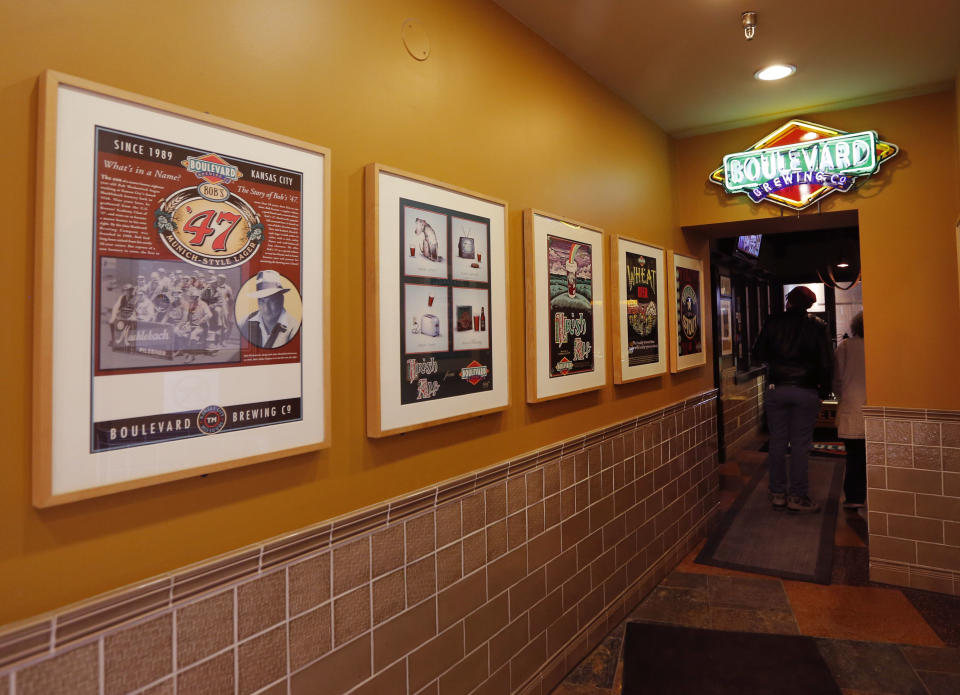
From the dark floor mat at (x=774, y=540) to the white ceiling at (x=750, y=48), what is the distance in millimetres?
2816

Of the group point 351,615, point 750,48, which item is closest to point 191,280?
point 351,615

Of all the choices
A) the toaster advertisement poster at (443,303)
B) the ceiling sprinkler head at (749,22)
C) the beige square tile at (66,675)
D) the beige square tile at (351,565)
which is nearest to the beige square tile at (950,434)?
the ceiling sprinkler head at (749,22)

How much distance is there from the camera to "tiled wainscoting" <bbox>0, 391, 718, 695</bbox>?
3.92ft

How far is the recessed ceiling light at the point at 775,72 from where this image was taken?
123 inches

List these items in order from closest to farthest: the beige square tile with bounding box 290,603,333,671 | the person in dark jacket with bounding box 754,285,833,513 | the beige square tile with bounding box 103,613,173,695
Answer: the beige square tile with bounding box 103,613,173,695, the beige square tile with bounding box 290,603,333,671, the person in dark jacket with bounding box 754,285,833,513

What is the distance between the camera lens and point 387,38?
1892 millimetres

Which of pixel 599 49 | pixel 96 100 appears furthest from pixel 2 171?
pixel 599 49

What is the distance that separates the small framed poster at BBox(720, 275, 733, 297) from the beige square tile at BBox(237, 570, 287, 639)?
6185mm

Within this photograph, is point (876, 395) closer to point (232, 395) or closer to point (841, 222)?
point (841, 222)

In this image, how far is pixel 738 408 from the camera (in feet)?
23.5

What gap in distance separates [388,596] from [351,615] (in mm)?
144

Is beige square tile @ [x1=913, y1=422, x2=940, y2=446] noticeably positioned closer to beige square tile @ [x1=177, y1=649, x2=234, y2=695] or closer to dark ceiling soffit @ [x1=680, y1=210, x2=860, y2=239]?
dark ceiling soffit @ [x1=680, y1=210, x2=860, y2=239]

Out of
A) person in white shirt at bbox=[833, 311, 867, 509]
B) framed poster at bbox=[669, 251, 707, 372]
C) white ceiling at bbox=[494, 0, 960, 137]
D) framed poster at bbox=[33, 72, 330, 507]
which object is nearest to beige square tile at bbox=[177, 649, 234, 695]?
framed poster at bbox=[33, 72, 330, 507]

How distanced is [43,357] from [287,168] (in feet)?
2.31
